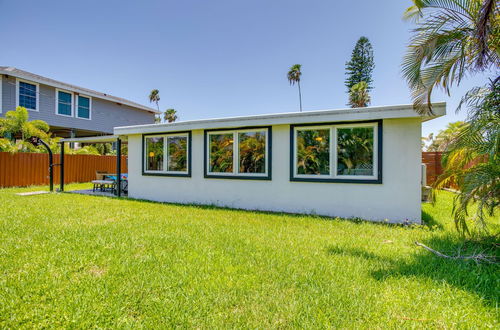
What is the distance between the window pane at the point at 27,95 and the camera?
14.9 m

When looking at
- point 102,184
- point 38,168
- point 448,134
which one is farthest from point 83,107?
point 448,134

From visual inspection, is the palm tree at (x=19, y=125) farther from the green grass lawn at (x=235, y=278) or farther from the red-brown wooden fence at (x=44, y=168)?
the green grass lawn at (x=235, y=278)

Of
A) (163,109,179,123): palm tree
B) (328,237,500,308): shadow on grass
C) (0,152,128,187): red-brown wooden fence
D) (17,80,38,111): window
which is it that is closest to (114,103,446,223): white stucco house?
(328,237,500,308): shadow on grass

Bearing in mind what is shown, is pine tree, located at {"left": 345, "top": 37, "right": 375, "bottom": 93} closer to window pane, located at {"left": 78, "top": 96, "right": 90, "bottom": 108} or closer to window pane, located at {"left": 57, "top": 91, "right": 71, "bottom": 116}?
window pane, located at {"left": 78, "top": 96, "right": 90, "bottom": 108}

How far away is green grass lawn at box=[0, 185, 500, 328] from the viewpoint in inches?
94.2

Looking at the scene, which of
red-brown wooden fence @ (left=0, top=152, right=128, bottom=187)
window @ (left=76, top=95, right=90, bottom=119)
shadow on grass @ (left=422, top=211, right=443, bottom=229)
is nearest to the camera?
shadow on grass @ (left=422, top=211, right=443, bottom=229)

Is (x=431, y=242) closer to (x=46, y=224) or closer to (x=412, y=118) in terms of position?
(x=412, y=118)

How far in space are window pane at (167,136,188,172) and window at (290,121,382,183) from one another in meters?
3.90

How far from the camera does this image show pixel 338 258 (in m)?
3.82

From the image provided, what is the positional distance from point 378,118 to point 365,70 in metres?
26.8

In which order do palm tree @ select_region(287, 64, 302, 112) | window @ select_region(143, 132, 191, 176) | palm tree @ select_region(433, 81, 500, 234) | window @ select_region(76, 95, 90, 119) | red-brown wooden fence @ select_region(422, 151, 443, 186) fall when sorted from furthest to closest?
palm tree @ select_region(287, 64, 302, 112) → window @ select_region(76, 95, 90, 119) → red-brown wooden fence @ select_region(422, 151, 443, 186) → window @ select_region(143, 132, 191, 176) → palm tree @ select_region(433, 81, 500, 234)

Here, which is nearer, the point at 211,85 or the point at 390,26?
the point at 390,26

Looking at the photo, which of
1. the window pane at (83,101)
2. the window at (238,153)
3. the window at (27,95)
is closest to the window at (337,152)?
the window at (238,153)

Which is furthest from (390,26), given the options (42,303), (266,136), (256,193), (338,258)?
(42,303)
